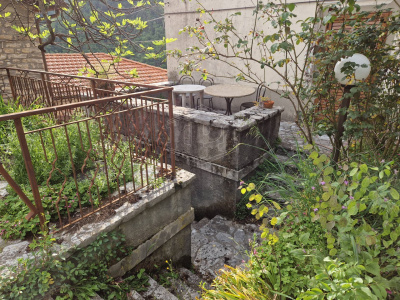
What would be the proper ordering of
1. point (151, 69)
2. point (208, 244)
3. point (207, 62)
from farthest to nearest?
point (151, 69) < point (207, 62) < point (208, 244)

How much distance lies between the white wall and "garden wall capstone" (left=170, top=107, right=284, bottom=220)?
1920 mm

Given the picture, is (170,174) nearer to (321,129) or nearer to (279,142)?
(321,129)

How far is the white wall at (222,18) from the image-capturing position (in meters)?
6.89

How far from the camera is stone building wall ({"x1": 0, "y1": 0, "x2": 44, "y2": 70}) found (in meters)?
6.47

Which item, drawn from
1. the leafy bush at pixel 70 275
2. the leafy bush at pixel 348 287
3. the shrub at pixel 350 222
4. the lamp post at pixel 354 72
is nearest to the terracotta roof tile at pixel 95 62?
the lamp post at pixel 354 72

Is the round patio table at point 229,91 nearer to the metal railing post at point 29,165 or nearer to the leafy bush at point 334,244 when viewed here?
the leafy bush at point 334,244

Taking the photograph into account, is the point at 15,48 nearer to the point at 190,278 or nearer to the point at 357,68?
the point at 190,278

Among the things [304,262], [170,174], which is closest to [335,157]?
[304,262]

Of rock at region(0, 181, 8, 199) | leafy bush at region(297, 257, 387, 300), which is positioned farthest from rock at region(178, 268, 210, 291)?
rock at region(0, 181, 8, 199)

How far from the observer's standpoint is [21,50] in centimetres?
679

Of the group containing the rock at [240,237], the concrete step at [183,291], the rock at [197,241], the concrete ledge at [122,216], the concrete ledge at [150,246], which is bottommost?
the rock at [197,241]

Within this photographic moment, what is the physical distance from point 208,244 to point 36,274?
8.98 ft

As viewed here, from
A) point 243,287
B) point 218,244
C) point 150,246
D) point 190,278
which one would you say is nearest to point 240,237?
point 218,244

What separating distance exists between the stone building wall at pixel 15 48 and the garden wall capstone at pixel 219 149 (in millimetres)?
4889
